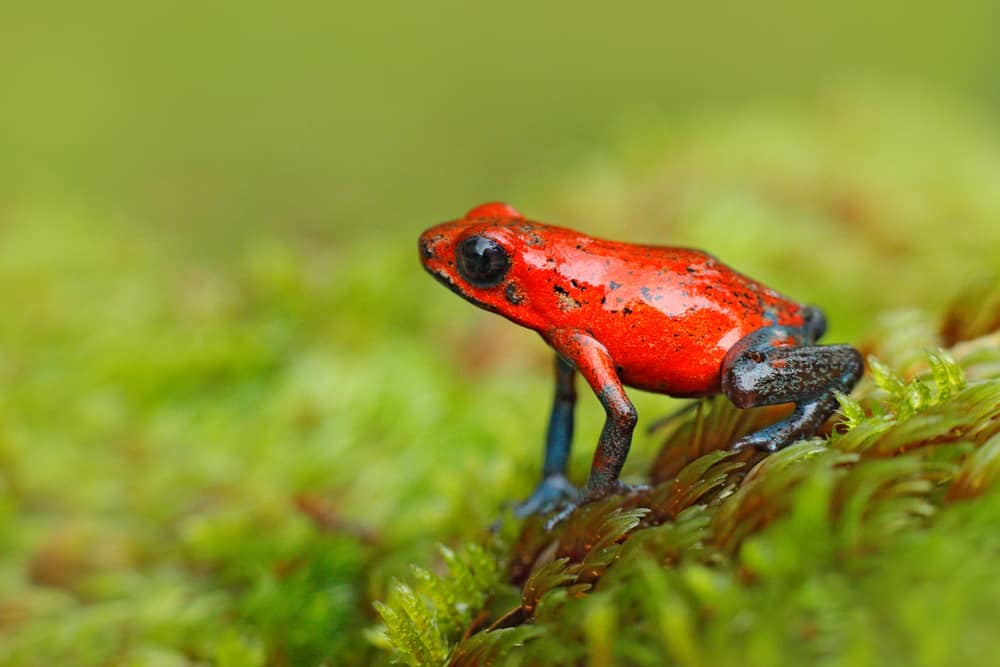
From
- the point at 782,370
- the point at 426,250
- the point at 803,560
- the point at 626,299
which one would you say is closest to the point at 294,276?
the point at 426,250

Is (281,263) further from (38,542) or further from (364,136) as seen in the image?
(364,136)

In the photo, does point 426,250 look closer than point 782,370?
No

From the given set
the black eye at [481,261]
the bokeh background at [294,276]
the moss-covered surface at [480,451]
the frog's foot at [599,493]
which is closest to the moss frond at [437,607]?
the moss-covered surface at [480,451]

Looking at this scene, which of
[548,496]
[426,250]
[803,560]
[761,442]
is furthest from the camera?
[548,496]

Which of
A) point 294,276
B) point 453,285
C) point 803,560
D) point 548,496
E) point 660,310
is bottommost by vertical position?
A: point 803,560

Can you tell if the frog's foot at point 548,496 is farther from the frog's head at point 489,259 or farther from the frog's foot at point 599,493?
the frog's head at point 489,259

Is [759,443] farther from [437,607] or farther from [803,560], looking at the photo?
[437,607]

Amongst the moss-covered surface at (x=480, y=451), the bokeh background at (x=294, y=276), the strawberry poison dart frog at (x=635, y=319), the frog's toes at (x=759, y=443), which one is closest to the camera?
the moss-covered surface at (x=480, y=451)

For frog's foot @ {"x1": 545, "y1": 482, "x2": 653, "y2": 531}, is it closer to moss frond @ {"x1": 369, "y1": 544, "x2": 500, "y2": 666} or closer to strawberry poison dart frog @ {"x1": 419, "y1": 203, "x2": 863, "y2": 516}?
strawberry poison dart frog @ {"x1": 419, "y1": 203, "x2": 863, "y2": 516}
